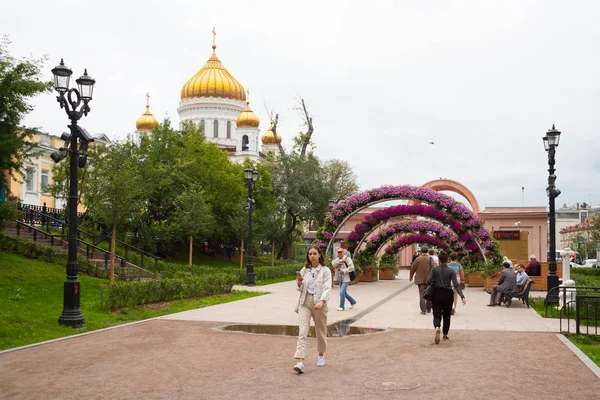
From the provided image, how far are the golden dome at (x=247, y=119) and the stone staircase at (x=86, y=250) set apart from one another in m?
47.1

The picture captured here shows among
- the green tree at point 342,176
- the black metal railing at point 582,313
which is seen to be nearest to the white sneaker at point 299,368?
the black metal railing at point 582,313

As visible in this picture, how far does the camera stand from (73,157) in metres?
12.8

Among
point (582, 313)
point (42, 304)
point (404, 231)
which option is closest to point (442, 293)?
point (582, 313)

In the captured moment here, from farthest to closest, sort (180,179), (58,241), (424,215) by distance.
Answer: (180,179) → (424,215) → (58,241)

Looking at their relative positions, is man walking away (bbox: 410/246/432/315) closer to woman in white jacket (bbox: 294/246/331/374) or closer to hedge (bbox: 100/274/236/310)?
hedge (bbox: 100/274/236/310)

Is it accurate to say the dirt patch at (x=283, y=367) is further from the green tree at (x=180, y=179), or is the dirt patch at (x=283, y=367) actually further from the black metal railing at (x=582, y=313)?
the green tree at (x=180, y=179)

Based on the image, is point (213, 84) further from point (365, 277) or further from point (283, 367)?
point (283, 367)

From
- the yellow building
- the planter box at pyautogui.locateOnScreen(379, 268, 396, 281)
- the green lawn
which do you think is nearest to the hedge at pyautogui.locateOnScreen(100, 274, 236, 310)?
the green lawn

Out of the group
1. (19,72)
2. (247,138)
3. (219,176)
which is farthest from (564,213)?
(19,72)

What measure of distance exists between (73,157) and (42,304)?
4240 mm

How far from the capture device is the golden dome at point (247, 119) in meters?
71.3

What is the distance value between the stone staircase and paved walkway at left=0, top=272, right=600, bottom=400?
9.81 metres

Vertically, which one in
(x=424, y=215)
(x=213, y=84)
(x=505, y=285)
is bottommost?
(x=505, y=285)

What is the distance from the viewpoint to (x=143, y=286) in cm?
1609
